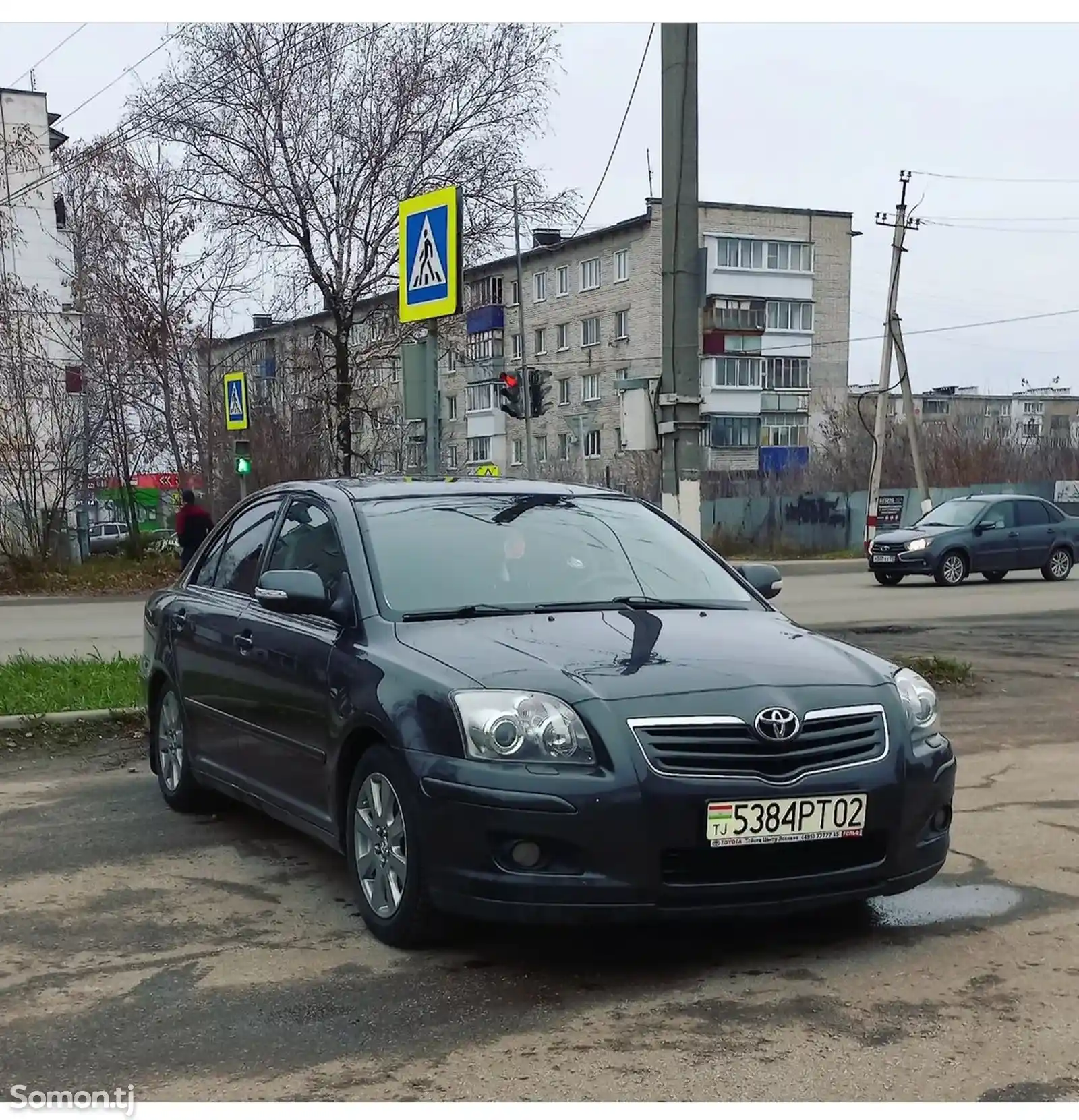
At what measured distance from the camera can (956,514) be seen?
81.5 feet

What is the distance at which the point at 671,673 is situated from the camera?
4.48m

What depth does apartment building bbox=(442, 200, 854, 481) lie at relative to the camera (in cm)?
6656

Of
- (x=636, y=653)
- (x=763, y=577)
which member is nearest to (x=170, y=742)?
(x=763, y=577)

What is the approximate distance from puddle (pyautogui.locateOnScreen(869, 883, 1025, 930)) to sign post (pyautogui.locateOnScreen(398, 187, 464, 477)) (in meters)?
5.23

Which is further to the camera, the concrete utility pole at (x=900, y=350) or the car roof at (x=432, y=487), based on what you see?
the concrete utility pole at (x=900, y=350)

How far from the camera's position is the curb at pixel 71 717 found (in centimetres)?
861

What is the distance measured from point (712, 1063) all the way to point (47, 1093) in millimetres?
1627

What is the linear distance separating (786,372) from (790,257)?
5496 mm

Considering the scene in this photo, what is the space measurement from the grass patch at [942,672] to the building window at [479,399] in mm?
63711

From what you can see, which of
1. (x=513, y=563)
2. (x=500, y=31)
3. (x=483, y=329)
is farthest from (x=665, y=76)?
(x=483, y=329)

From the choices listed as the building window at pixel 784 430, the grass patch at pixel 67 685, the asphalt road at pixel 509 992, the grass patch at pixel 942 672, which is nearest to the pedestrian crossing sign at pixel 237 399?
the grass patch at pixel 67 685

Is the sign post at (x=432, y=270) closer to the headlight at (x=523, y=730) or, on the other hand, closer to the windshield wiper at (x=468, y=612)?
the windshield wiper at (x=468, y=612)

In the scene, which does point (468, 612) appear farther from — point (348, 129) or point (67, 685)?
point (348, 129)

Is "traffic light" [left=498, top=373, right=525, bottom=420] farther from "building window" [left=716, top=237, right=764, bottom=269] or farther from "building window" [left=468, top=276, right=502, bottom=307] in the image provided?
"building window" [left=468, top=276, right=502, bottom=307]
